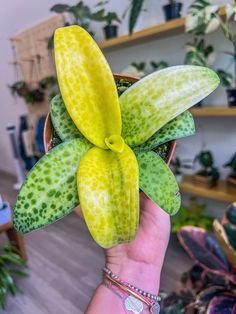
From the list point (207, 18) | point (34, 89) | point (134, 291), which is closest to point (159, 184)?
point (134, 291)

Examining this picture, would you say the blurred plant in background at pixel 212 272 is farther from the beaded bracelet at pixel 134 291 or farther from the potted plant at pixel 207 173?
the potted plant at pixel 207 173

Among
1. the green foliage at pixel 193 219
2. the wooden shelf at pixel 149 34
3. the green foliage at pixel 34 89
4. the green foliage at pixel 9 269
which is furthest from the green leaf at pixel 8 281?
the green foliage at pixel 34 89

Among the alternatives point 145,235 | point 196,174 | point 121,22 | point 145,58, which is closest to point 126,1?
point 121,22

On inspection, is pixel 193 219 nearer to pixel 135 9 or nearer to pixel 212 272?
pixel 212 272

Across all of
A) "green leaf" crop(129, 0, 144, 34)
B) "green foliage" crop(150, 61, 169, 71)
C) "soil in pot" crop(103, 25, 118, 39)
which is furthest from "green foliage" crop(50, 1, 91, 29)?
"green foliage" crop(150, 61, 169, 71)

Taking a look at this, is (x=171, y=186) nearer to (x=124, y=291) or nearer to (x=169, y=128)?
(x=169, y=128)
